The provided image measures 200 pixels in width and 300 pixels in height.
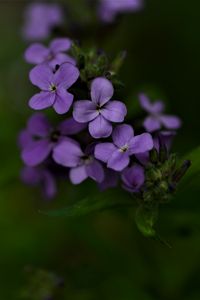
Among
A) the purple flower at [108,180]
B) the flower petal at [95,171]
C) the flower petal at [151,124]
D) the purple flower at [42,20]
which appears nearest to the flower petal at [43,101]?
the flower petal at [95,171]

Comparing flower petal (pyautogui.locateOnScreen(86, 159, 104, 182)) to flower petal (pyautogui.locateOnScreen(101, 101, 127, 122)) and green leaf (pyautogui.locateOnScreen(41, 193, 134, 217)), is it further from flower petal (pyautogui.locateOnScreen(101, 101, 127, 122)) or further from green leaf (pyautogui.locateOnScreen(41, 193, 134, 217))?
flower petal (pyautogui.locateOnScreen(101, 101, 127, 122))

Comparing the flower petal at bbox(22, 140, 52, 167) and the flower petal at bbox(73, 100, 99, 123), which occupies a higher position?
the flower petal at bbox(73, 100, 99, 123)

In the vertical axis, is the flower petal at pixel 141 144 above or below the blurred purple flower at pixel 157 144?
above

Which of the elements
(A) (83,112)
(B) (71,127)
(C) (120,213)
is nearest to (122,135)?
(A) (83,112)

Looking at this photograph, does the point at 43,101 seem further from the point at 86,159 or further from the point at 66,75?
the point at 86,159

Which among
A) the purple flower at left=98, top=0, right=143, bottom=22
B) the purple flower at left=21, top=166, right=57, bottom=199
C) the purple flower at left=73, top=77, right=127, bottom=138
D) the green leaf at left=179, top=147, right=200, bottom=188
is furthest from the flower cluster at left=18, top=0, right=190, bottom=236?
the purple flower at left=98, top=0, right=143, bottom=22

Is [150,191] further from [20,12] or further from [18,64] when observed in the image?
[20,12]

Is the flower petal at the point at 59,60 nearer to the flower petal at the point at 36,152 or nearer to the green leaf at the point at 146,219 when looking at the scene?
the flower petal at the point at 36,152
